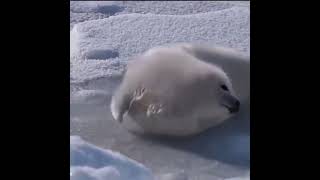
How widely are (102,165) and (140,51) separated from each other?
152 centimetres

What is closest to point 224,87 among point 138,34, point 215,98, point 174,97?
point 215,98

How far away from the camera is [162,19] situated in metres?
3.93

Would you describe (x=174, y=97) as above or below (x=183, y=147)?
above

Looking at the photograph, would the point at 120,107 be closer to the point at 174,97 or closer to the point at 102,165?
the point at 174,97

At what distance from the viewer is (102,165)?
6.59 feet

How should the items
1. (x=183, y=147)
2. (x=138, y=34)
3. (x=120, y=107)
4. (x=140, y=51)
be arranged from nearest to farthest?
(x=183, y=147), (x=120, y=107), (x=140, y=51), (x=138, y=34)

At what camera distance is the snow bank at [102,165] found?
6.34 ft

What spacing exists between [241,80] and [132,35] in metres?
1.05

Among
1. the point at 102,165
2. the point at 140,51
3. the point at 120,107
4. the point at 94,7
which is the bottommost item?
the point at 102,165

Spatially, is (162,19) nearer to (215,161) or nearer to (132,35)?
(132,35)

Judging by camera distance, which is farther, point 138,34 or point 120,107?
point 138,34

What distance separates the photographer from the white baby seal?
2.42 meters

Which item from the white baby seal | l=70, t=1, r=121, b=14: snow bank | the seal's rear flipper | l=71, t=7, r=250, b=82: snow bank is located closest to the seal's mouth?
the white baby seal

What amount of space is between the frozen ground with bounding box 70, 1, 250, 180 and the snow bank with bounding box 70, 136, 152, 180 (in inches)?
0.5
